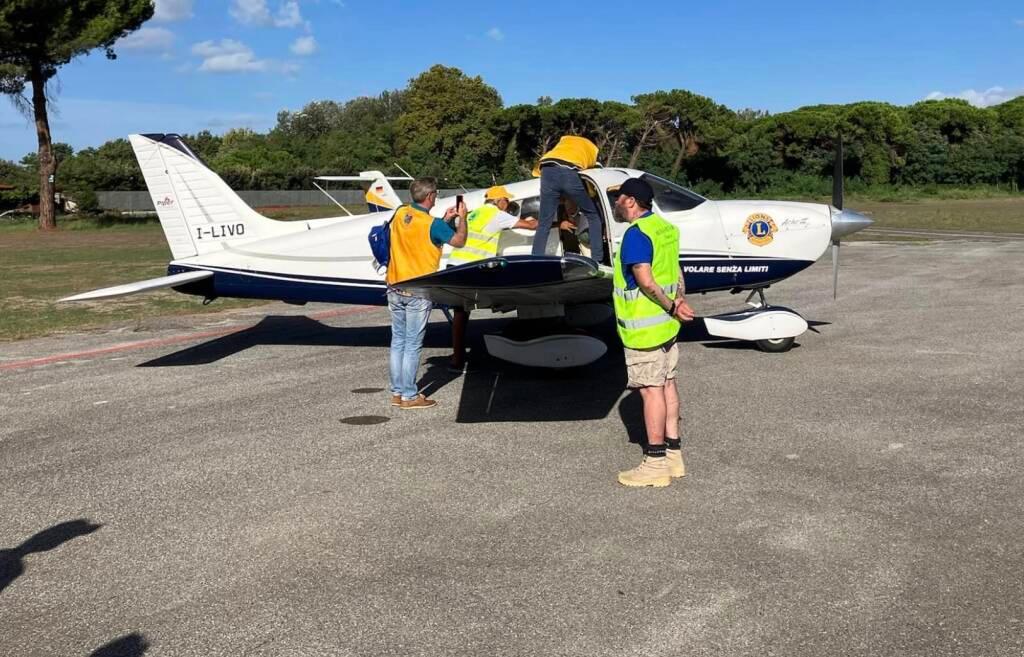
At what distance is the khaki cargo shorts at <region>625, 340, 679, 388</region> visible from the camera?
5.70 metres

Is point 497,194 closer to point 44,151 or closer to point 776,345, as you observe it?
point 776,345

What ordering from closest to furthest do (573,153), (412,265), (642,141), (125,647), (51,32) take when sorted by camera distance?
(125,647) < (412,265) < (573,153) < (51,32) < (642,141)

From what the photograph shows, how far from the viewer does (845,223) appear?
10.0m

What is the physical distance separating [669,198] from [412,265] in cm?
344

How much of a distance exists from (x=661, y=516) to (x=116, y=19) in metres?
43.2

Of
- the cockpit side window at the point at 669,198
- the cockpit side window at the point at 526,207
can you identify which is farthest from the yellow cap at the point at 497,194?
the cockpit side window at the point at 669,198

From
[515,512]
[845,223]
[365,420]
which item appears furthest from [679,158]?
[515,512]

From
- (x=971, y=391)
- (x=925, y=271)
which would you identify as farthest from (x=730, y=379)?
(x=925, y=271)

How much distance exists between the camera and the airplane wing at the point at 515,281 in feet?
19.9

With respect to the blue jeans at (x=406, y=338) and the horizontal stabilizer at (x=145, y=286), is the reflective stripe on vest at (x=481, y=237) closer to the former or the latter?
the blue jeans at (x=406, y=338)

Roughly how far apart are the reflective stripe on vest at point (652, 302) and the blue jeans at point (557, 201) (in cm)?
293

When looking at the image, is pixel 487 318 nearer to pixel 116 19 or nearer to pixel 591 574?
pixel 591 574

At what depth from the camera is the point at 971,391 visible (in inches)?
311

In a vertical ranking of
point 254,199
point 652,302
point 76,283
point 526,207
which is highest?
point 254,199
